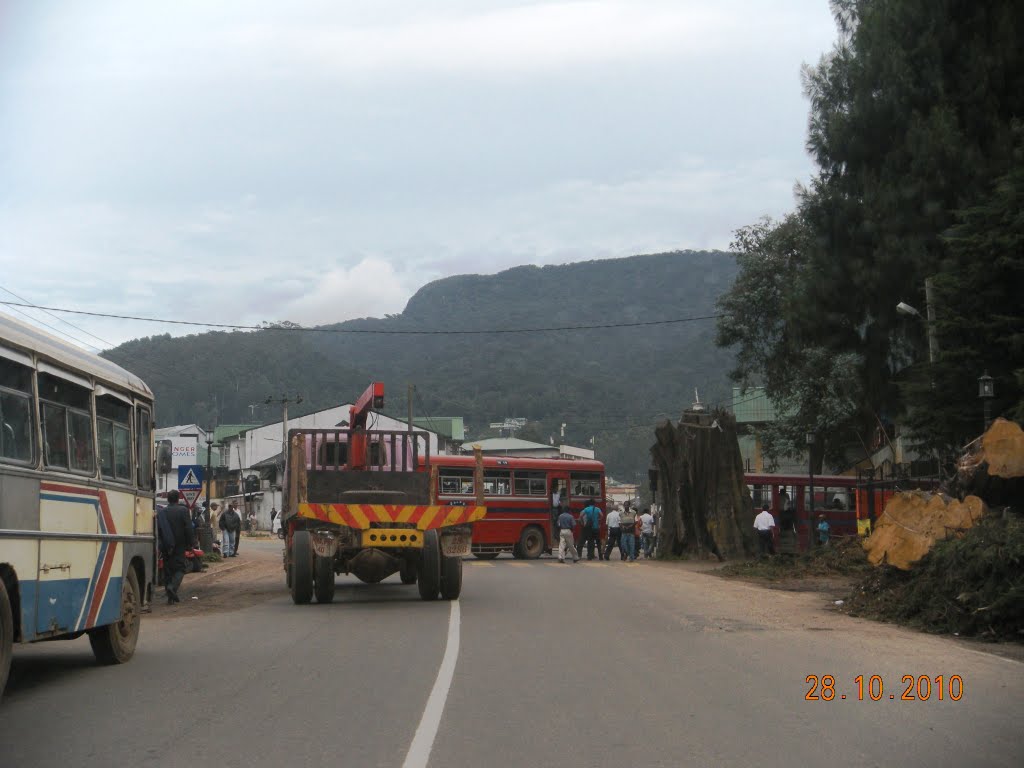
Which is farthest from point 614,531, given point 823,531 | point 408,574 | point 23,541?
point 23,541

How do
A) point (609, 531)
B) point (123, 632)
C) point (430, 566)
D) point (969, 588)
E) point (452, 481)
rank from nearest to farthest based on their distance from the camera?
1. point (123, 632)
2. point (969, 588)
3. point (430, 566)
4. point (452, 481)
5. point (609, 531)

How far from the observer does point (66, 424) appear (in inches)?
383

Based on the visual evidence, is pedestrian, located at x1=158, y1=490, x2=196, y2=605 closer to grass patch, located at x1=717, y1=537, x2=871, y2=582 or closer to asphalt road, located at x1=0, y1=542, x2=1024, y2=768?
asphalt road, located at x1=0, y1=542, x2=1024, y2=768

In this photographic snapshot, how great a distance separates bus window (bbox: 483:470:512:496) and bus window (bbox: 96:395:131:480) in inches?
900

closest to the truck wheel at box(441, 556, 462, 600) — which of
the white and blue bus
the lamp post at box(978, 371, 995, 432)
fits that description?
the white and blue bus

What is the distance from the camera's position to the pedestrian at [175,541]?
62.4ft

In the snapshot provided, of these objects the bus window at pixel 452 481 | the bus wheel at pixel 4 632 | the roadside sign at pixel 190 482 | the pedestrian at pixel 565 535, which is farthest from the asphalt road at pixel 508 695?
the bus window at pixel 452 481

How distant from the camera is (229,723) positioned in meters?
8.04

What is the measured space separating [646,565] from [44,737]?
2517 centimetres

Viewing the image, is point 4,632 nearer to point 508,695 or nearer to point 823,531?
point 508,695

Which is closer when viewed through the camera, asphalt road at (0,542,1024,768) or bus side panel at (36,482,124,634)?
asphalt road at (0,542,1024,768)

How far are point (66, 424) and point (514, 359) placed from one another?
126m

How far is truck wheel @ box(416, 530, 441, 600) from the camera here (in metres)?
18.0

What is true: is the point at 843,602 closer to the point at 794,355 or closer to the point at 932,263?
the point at 932,263
